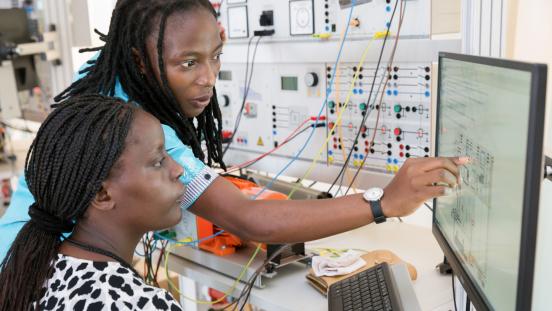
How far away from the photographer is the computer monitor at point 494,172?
0.69 metres

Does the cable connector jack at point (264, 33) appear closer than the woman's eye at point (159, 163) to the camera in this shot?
No

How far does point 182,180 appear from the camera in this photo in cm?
128

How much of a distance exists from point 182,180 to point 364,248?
0.66 metres

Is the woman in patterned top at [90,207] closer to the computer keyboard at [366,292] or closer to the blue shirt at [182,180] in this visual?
the blue shirt at [182,180]

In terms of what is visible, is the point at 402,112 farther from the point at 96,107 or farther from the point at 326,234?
the point at 96,107

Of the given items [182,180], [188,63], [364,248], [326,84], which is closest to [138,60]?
[188,63]

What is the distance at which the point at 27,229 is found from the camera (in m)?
1.05

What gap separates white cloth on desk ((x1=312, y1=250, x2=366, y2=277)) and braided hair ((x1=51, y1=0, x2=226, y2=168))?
0.48 metres

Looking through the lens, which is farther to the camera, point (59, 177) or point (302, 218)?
point (302, 218)

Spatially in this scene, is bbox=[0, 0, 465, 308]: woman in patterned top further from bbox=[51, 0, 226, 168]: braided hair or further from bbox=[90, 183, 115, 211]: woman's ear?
bbox=[90, 183, 115, 211]: woman's ear

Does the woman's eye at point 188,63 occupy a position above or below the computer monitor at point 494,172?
above

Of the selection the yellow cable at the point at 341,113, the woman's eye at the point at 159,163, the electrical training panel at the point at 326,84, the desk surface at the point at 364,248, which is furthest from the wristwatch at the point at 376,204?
the yellow cable at the point at 341,113

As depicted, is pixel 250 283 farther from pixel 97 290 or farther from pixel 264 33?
pixel 264 33

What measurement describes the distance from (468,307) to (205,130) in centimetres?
84
